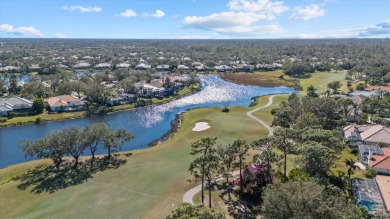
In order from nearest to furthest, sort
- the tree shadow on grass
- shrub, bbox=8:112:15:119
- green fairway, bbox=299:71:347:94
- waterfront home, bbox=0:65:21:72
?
the tree shadow on grass, shrub, bbox=8:112:15:119, green fairway, bbox=299:71:347:94, waterfront home, bbox=0:65:21:72

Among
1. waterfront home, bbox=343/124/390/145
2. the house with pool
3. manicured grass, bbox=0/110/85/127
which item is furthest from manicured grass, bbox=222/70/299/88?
the house with pool

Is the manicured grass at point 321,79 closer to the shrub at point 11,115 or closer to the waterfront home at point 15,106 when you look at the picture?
the waterfront home at point 15,106

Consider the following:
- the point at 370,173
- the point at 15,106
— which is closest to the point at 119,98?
the point at 15,106

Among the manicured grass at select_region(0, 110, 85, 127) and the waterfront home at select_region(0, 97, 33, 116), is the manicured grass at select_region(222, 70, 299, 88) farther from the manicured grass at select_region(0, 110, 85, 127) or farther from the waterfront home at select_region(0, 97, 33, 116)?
the waterfront home at select_region(0, 97, 33, 116)

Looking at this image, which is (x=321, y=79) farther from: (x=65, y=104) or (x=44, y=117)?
(x=44, y=117)

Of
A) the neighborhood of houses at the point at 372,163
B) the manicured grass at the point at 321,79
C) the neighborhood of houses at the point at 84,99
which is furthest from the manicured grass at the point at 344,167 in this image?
the neighborhood of houses at the point at 84,99
